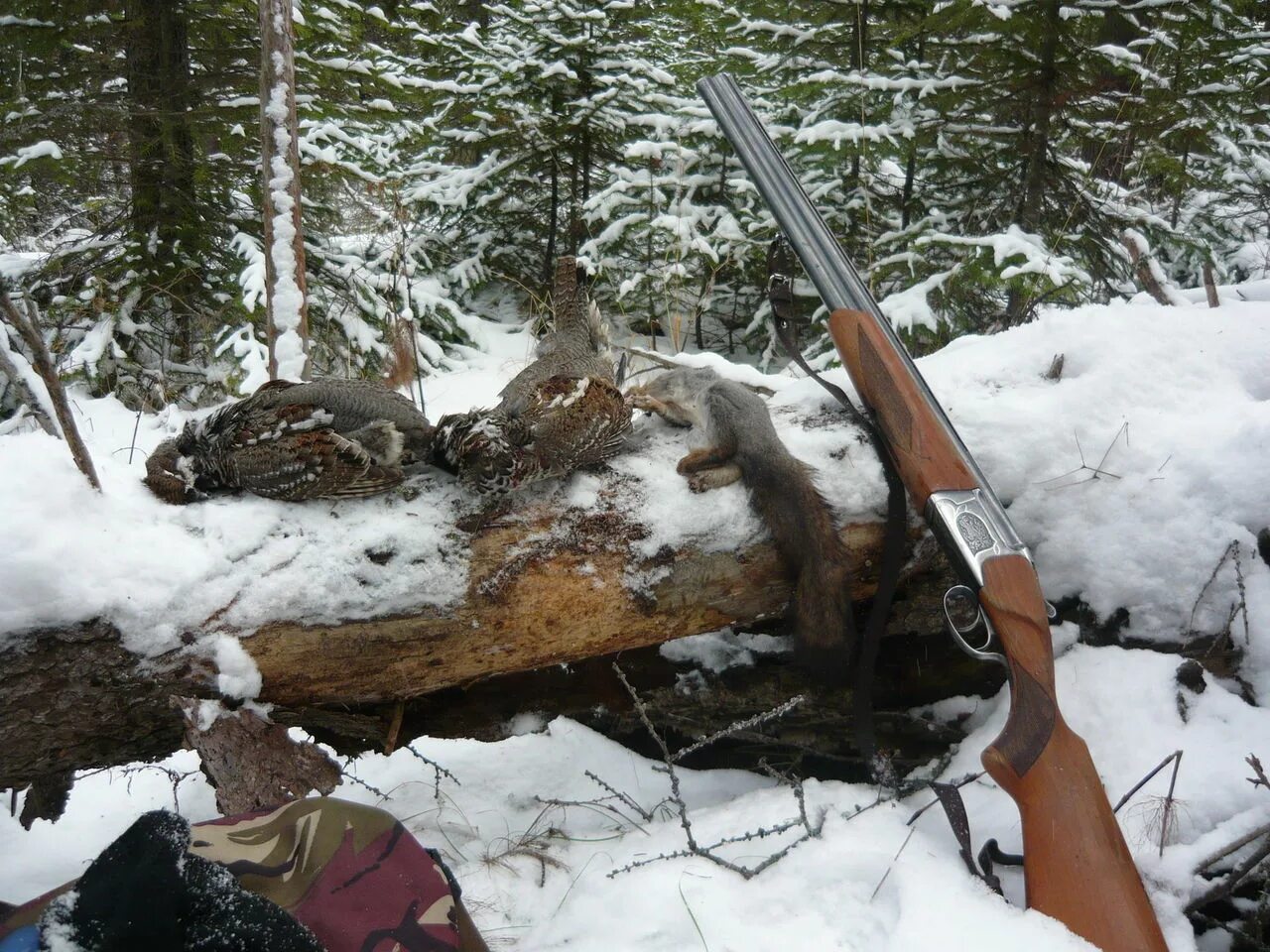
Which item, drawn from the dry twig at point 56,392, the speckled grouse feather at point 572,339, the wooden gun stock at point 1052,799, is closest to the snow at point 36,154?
the speckled grouse feather at point 572,339

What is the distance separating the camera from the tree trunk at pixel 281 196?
4.71m

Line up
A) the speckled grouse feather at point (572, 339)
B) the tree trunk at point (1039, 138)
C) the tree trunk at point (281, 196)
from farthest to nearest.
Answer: the tree trunk at point (1039, 138)
the tree trunk at point (281, 196)
the speckled grouse feather at point (572, 339)

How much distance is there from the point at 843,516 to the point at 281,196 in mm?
4239

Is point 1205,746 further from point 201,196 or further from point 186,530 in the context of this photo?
Result: point 201,196

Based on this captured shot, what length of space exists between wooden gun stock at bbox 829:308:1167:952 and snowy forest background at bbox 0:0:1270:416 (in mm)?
2878

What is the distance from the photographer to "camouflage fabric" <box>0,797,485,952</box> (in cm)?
156

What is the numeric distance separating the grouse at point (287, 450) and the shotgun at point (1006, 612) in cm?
164

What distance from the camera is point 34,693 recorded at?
1.84 m

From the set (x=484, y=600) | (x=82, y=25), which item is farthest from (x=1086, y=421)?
(x=82, y=25)

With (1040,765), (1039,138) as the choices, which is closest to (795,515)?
(1040,765)

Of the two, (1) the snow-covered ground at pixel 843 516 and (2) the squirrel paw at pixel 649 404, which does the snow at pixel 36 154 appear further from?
(2) the squirrel paw at pixel 649 404

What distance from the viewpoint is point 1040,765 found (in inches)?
78.6

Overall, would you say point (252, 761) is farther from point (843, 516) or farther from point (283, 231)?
point (283, 231)

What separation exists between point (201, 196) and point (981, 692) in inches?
289
